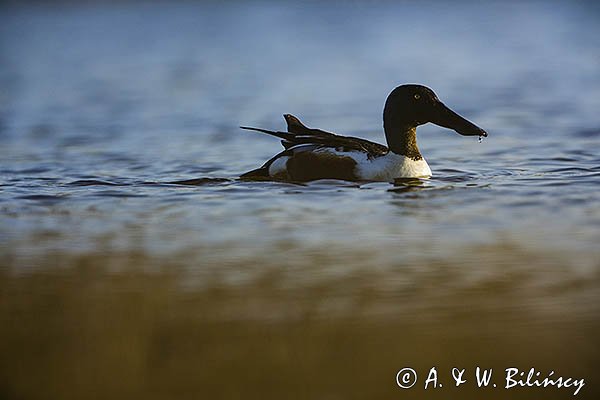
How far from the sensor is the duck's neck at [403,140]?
8203mm

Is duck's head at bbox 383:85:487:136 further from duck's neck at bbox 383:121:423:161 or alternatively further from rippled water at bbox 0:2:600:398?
rippled water at bbox 0:2:600:398

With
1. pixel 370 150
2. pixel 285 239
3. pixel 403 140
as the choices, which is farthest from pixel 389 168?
pixel 285 239

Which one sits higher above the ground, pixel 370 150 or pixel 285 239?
pixel 370 150

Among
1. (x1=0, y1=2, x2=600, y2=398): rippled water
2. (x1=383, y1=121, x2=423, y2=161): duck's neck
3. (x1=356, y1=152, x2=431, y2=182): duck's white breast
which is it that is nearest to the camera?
(x1=0, y1=2, x2=600, y2=398): rippled water

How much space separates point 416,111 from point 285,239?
2563 mm

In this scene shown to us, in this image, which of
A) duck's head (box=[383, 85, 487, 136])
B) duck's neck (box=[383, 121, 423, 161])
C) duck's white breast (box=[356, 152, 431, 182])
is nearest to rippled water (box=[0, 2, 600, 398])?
duck's white breast (box=[356, 152, 431, 182])

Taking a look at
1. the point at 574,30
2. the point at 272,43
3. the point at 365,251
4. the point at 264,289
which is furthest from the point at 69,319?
the point at 574,30

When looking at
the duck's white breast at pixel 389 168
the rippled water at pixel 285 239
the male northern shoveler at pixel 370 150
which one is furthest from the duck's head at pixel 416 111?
the rippled water at pixel 285 239

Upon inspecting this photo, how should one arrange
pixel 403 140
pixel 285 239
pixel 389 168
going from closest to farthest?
pixel 285 239
pixel 389 168
pixel 403 140

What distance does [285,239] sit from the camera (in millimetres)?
6117

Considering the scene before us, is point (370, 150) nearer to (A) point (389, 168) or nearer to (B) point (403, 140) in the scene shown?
(A) point (389, 168)

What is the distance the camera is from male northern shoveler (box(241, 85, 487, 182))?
8.00m

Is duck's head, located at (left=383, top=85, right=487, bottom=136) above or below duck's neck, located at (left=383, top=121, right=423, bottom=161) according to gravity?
above

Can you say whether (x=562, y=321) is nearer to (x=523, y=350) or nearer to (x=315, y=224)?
(x=523, y=350)
